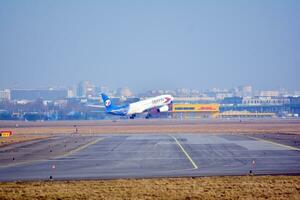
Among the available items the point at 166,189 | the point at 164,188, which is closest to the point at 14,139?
the point at 164,188

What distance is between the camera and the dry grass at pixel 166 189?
26.7 meters

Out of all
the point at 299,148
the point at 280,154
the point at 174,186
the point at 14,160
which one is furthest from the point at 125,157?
the point at 174,186

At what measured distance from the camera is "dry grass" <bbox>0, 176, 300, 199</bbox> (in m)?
26.7

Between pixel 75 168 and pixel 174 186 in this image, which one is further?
pixel 75 168

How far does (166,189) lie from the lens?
28.5 metres

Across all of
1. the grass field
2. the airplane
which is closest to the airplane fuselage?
the airplane

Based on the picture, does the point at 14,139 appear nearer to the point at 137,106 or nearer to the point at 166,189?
the point at 166,189

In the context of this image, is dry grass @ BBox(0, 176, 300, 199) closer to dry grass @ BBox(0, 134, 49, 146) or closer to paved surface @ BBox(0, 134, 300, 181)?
paved surface @ BBox(0, 134, 300, 181)

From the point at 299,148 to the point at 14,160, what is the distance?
25.2 meters

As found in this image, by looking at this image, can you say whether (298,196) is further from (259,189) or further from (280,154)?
(280,154)

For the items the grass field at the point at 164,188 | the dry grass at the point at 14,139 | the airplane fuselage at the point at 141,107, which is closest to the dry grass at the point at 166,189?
the grass field at the point at 164,188

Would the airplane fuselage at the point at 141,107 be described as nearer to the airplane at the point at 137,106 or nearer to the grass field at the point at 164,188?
the airplane at the point at 137,106

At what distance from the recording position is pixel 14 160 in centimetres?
4769

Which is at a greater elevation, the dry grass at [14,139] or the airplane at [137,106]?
the airplane at [137,106]
